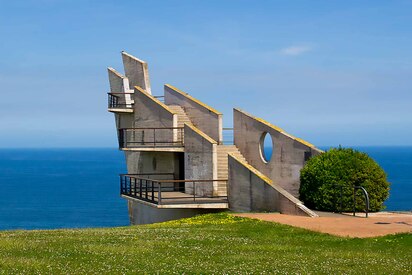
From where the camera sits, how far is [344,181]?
107 ft

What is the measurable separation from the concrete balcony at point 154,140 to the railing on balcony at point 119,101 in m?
2.17

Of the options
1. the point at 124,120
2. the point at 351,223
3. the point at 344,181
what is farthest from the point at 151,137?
the point at 351,223

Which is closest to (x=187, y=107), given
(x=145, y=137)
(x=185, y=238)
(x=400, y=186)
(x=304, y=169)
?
(x=145, y=137)

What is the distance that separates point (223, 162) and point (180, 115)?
5196mm

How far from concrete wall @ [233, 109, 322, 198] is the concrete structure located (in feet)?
0.16

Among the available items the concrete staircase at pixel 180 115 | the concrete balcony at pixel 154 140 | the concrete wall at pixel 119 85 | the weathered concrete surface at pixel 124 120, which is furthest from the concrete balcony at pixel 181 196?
the concrete wall at pixel 119 85

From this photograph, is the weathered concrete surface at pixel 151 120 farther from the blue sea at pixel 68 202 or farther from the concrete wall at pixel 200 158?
the blue sea at pixel 68 202

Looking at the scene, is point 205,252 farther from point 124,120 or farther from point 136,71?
point 136,71

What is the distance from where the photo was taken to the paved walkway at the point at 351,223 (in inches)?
999

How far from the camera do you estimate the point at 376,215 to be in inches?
1241

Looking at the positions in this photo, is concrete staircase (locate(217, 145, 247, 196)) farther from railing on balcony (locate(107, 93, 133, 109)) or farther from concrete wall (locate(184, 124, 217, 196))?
railing on balcony (locate(107, 93, 133, 109))

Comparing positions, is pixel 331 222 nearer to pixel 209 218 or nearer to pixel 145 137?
pixel 209 218

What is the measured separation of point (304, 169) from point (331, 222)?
6.32 meters

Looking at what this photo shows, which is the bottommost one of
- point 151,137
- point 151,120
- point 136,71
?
point 151,137
